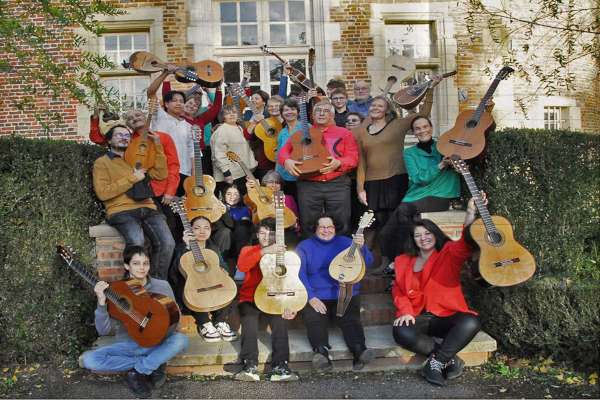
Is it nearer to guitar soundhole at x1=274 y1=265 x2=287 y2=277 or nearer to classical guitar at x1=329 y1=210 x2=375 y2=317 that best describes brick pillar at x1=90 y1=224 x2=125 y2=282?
guitar soundhole at x1=274 y1=265 x2=287 y2=277

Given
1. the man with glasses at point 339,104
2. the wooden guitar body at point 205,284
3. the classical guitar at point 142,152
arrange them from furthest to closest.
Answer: the man with glasses at point 339,104
the classical guitar at point 142,152
the wooden guitar body at point 205,284

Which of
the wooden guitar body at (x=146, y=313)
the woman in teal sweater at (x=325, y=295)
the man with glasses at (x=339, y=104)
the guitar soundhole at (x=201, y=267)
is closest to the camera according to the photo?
the wooden guitar body at (x=146, y=313)

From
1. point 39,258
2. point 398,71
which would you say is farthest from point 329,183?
point 398,71

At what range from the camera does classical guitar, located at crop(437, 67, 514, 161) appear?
4.46 m

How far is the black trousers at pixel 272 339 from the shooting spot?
395cm

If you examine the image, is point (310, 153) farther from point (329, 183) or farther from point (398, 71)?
point (398, 71)

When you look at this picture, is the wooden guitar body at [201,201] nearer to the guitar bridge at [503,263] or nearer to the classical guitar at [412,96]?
the classical guitar at [412,96]

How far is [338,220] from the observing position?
4586 mm

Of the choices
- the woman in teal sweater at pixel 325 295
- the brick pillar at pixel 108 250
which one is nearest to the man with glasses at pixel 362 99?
the woman in teal sweater at pixel 325 295

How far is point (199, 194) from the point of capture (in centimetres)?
509

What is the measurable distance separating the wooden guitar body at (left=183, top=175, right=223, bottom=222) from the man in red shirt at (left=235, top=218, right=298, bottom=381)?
0.70 metres

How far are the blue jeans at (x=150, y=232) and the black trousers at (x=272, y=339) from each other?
2.94 ft

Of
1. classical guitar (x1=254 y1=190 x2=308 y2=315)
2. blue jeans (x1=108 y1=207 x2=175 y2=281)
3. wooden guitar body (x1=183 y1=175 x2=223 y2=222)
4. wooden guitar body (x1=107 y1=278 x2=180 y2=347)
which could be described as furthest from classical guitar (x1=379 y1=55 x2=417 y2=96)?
wooden guitar body (x1=107 y1=278 x2=180 y2=347)

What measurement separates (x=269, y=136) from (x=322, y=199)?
47.3 inches
